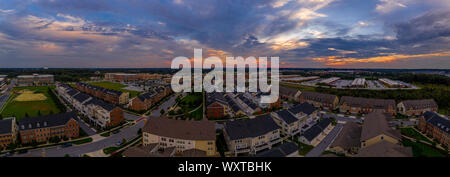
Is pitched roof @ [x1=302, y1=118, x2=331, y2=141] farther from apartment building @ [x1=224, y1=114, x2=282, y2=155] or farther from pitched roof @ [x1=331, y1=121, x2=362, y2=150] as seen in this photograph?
apartment building @ [x1=224, y1=114, x2=282, y2=155]

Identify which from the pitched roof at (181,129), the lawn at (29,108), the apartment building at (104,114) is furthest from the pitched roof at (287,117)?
the lawn at (29,108)

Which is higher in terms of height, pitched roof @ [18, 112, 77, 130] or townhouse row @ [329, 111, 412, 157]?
pitched roof @ [18, 112, 77, 130]

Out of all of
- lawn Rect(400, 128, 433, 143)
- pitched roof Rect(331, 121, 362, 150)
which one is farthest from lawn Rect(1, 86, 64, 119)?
lawn Rect(400, 128, 433, 143)

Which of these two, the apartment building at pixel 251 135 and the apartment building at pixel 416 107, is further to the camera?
the apartment building at pixel 416 107

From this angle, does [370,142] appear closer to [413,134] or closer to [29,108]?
[413,134]

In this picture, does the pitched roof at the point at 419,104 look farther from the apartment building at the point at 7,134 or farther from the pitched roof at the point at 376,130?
the apartment building at the point at 7,134

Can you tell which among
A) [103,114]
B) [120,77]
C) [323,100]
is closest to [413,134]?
[323,100]
